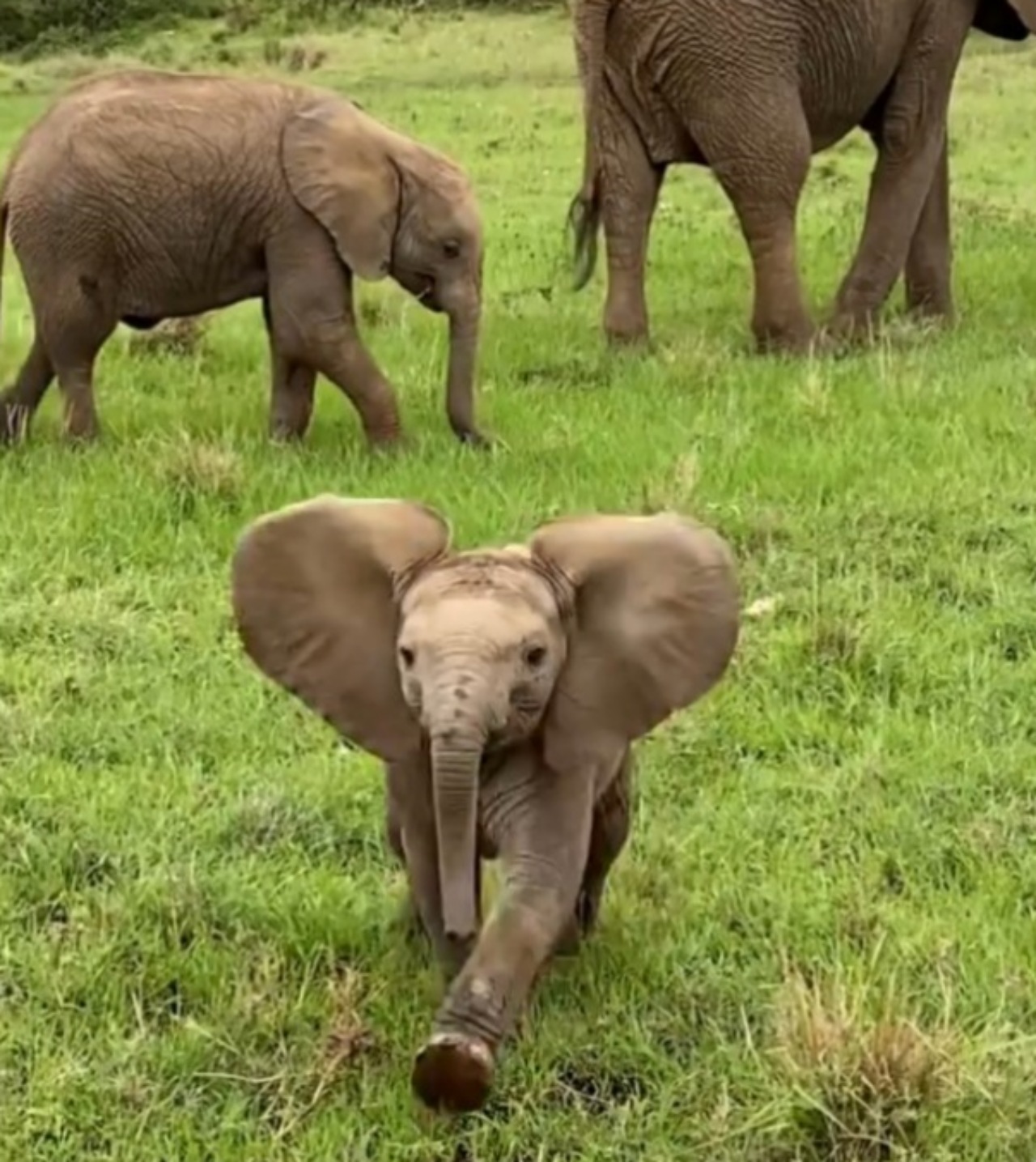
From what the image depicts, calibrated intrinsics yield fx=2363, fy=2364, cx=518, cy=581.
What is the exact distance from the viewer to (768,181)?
9859 millimetres

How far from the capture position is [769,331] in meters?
9.94

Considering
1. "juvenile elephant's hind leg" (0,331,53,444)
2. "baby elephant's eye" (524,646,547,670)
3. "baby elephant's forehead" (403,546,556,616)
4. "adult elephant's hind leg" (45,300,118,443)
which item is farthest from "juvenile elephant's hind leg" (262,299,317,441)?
"baby elephant's eye" (524,646,547,670)

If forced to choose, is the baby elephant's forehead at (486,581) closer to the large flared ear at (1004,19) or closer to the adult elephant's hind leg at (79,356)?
the adult elephant's hind leg at (79,356)

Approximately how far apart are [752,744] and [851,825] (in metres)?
0.54

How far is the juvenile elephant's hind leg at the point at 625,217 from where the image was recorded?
10164 millimetres

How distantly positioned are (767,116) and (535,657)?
6.45 m

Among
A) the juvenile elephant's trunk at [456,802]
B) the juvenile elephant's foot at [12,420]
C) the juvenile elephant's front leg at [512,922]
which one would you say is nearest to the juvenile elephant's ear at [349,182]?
the juvenile elephant's foot at [12,420]

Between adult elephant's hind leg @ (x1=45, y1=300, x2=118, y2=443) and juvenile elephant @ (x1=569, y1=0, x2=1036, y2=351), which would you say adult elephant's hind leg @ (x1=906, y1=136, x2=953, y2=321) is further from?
adult elephant's hind leg @ (x1=45, y1=300, x2=118, y2=443)

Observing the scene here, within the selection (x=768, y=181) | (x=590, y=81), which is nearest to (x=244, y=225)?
(x=590, y=81)

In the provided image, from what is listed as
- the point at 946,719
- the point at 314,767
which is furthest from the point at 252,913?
the point at 946,719

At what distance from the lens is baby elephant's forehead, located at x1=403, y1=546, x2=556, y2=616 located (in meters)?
3.82

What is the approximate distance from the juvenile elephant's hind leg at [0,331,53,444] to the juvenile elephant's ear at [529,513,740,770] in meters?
5.17

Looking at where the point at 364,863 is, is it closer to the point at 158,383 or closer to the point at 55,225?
the point at 55,225

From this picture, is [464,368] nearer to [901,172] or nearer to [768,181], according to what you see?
[768,181]
